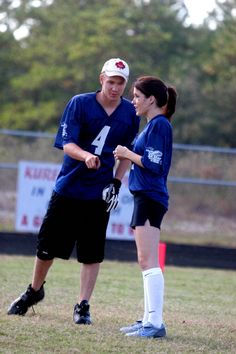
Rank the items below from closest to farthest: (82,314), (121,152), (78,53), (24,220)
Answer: (121,152), (82,314), (24,220), (78,53)

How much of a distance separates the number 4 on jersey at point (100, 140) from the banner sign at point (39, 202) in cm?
890

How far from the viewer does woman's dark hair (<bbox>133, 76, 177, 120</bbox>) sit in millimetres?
6910

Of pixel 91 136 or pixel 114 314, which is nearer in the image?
pixel 91 136

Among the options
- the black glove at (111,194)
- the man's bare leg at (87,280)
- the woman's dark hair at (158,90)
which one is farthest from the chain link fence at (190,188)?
the woman's dark hair at (158,90)

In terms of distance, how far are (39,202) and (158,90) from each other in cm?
976

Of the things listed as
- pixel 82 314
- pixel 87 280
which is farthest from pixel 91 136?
pixel 82 314

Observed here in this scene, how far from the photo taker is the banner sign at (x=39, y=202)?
16344mm

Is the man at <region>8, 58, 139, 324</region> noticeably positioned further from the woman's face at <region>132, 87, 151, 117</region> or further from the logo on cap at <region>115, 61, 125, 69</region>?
the woman's face at <region>132, 87, 151, 117</region>

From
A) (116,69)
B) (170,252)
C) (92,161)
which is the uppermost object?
(116,69)

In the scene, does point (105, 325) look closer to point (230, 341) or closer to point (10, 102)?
point (230, 341)

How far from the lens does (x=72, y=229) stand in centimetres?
754

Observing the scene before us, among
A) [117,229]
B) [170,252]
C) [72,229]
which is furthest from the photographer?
[117,229]

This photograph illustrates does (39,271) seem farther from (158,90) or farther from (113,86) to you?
(158,90)

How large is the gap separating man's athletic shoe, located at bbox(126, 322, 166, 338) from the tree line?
25.1 metres
